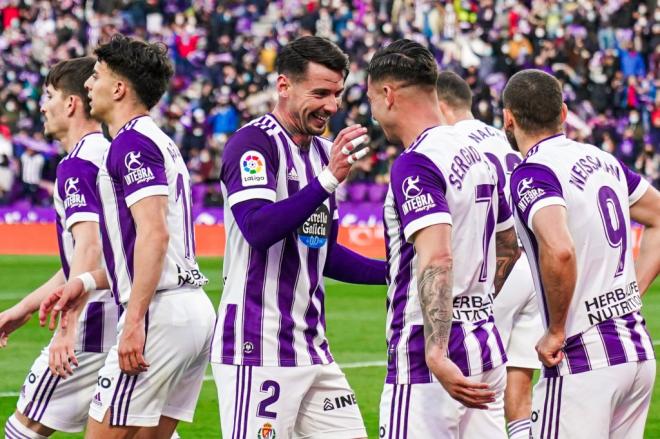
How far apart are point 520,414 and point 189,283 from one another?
292 centimetres

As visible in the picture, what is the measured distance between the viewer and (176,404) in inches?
216

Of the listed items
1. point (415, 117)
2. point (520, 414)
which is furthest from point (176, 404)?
point (520, 414)

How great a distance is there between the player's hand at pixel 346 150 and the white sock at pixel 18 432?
2125 mm

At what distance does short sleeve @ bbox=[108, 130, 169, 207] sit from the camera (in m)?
5.04

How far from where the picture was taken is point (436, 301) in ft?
14.3

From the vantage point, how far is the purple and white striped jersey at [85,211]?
17.8 feet

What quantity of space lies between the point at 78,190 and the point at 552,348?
2.17 m

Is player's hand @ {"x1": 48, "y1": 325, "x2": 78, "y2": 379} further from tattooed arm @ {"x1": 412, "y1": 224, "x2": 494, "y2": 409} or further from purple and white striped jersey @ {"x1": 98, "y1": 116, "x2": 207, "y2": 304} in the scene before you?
tattooed arm @ {"x1": 412, "y1": 224, "x2": 494, "y2": 409}

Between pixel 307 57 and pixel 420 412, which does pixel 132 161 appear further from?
pixel 420 412

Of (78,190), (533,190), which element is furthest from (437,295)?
(78,190)

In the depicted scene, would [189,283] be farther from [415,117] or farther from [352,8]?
[352,8]

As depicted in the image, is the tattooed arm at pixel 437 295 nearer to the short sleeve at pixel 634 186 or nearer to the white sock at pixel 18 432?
the short sleeve at pixel 634 186

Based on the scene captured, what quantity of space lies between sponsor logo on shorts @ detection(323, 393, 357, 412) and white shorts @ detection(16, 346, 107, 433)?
3.83ft

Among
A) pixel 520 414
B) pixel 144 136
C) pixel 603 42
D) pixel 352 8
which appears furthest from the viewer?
pixel 352 8
